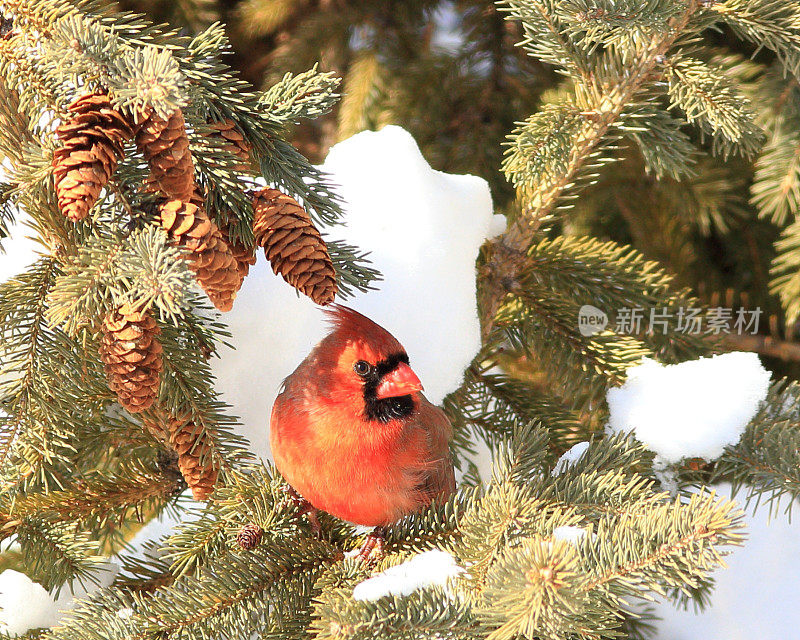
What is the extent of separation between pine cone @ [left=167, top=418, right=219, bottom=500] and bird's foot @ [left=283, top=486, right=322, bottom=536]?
5.9 inches

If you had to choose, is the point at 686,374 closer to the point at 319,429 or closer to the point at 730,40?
the point at 319,429

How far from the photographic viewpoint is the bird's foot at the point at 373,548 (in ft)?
4.08

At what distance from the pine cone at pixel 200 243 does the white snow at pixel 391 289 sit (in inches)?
17.8

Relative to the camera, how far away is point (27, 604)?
4.78 feet

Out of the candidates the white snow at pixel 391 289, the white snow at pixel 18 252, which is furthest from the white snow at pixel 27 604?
the white snow at pixel 18 252

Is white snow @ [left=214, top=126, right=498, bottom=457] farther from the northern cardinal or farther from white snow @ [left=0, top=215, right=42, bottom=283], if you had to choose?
white snow @ [left=0, top=215, right=42, bottom=283]

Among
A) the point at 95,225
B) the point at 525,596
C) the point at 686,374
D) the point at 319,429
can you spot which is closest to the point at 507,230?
the point at 686,374

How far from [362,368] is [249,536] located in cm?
36

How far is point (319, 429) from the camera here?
143 cm

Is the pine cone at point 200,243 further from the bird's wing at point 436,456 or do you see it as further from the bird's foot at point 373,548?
the bird's wing at point 436,456

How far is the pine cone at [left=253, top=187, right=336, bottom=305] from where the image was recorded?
44.1 inches

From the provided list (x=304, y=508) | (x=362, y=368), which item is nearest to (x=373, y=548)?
(x=304, y=508)

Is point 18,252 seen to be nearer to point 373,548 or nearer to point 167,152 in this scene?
point 167,152

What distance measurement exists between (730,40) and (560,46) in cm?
144
